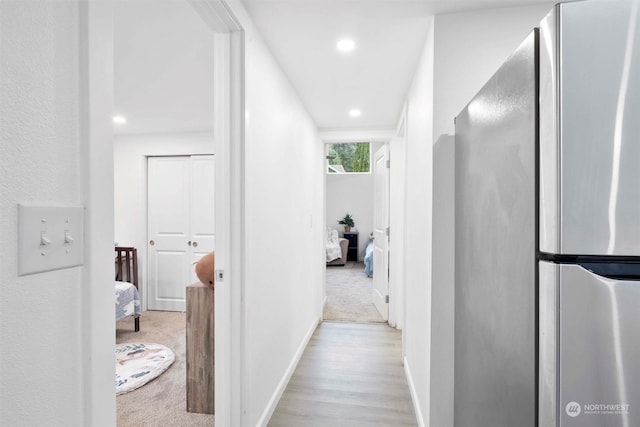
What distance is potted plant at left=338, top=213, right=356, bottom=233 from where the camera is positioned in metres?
8.68

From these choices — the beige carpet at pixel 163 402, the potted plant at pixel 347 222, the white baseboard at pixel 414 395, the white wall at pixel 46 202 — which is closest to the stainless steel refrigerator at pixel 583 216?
the white wall at pixel 46 202

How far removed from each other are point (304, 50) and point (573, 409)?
2141 millimetres

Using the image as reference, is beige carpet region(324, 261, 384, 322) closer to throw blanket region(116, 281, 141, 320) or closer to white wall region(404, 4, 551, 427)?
throw blanket region(116, 281, 141, 320)

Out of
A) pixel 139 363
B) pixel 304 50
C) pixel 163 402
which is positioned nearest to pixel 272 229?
pixel 304 50

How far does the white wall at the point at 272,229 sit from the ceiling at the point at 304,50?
0.17 metres

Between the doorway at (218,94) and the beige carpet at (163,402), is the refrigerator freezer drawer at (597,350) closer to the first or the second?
the doorway at (218,94)

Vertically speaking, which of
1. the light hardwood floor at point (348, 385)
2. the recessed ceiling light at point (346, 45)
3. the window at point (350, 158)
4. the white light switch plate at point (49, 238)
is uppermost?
the window at point (350, 158)

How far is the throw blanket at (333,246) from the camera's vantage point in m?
7.58

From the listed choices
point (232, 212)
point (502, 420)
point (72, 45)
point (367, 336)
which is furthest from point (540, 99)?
point (367, 336)

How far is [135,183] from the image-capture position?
15.0 feet

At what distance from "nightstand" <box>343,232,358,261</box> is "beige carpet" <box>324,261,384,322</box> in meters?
0.97

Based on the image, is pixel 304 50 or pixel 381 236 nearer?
pixel 304 50

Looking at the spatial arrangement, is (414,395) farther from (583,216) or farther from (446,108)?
(583,216)

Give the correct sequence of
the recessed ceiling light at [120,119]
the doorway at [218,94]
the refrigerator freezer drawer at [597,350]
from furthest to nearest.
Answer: the recessed ceiling light at [120,119] → the doorway at [218,94] → the refrigerator freezer drawer at [597,350]
